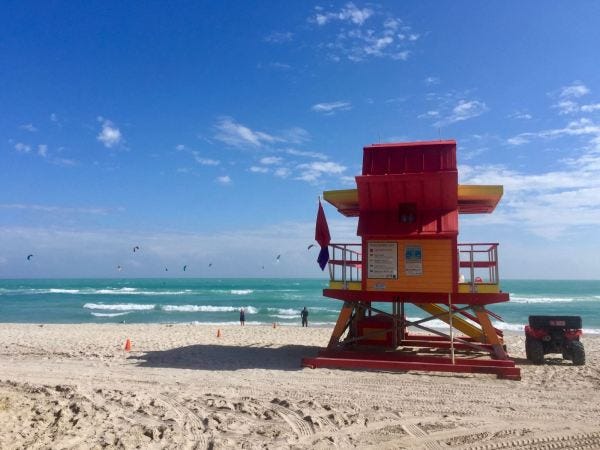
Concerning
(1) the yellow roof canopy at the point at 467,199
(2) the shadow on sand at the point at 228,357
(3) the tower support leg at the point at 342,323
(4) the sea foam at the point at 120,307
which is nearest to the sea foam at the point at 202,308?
(4) the sea foam at the point at 120,307

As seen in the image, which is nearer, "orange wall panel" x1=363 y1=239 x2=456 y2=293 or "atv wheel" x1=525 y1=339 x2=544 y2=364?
"orange wall panel" x1=363 y1=239 x2=456 y2=293

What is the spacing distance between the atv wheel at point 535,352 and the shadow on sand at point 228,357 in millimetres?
6686

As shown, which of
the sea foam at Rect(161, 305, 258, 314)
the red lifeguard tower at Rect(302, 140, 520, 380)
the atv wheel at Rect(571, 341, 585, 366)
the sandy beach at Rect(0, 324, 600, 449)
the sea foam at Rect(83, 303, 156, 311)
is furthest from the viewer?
the sea foam at Rect(83, 303, 156, 311)

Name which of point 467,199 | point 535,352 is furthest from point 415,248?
point 535,352

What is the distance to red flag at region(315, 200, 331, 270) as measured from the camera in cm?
1338

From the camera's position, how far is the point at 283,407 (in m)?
8.44

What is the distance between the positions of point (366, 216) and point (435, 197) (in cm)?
196

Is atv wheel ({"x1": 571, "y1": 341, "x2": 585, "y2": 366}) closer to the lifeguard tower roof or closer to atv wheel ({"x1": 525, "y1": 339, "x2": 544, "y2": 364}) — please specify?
atv wheel ({"x1": 525, "y1": 339, "x2": 544, "y2": 364})

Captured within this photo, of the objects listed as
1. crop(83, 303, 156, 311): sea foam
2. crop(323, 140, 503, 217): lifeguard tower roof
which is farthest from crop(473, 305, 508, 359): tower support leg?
crop(83, 303, 156, 311): sea foam

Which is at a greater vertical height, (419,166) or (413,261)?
(419,166)

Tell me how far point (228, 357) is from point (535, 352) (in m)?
9.42

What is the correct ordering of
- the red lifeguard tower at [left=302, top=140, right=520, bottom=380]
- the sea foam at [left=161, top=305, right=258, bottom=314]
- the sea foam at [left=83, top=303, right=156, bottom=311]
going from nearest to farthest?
the red lifeguard tower at [left=302, top=140, right=520, bottom=380] → the sea foam at [left=161, top=305, right=258, bottom=314] → the sea foam at [left=83, top=303, right=156, bottom=311]

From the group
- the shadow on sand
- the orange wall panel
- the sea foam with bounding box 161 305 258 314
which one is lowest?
the sea foam with bounding box 161 305 258 314

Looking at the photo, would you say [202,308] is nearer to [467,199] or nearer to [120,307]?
[120,307]
